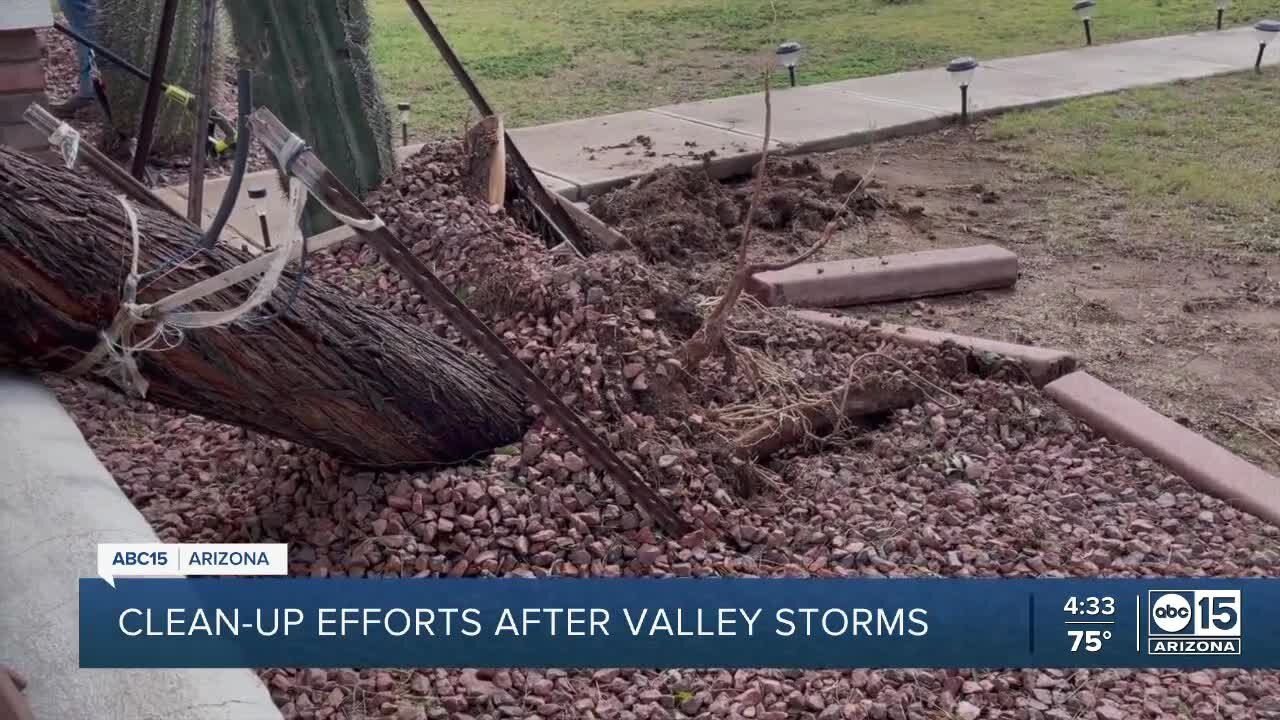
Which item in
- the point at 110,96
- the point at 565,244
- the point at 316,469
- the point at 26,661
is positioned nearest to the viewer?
the point at 26,661

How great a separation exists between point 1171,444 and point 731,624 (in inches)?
54.8

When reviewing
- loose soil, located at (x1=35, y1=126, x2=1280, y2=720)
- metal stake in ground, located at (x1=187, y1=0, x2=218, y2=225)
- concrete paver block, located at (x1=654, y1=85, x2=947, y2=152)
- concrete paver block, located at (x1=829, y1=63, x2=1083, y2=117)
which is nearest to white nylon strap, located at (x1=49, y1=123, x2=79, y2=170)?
loose soil, located at (x1=35, y1=126, x2=1280, y2=720)

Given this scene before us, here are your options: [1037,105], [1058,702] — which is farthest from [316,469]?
[1037,105]

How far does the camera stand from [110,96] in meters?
6.46

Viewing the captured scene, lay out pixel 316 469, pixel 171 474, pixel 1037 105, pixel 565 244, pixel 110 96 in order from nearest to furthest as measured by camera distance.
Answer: pixel 316 469
pixel 171 474
pixel 565 244
pixel 110 96
pixel 1037 105

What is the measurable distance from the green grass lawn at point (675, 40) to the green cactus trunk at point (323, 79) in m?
2.15

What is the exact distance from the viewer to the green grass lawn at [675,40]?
25.8ft

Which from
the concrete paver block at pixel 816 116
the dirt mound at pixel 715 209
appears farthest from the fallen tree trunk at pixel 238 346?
the concrete paver block at pixel 816 116

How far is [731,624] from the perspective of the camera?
2.70m

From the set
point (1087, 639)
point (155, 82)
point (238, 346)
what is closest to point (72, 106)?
point (155, 82)

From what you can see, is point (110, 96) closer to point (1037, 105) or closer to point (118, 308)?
point (118, 308)

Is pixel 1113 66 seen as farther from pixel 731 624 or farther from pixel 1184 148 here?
pixel 731 624

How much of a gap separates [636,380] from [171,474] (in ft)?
4.03

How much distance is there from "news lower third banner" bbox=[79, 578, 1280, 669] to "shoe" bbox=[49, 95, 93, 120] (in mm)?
5271
